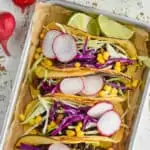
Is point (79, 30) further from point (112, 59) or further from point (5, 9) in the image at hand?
point (5, 9)

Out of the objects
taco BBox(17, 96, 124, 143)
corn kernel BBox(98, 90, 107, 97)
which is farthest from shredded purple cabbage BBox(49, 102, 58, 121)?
corn kernel BBox(98, 90, 107, 97)

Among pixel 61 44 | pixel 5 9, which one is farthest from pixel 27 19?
pixel 61 44

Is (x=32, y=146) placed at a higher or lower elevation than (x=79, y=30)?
lower

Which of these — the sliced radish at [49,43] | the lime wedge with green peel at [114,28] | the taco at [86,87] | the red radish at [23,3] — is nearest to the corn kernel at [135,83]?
the taco at [86,87]

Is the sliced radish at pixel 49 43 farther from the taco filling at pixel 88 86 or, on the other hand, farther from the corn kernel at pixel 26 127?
the corn kernel at pixel 26 127

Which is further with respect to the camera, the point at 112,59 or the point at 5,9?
the point at 5,9

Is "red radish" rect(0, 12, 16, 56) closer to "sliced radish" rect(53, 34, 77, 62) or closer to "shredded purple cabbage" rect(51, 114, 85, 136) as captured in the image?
"sliced radish" rect(53, 34, 77, 62)
